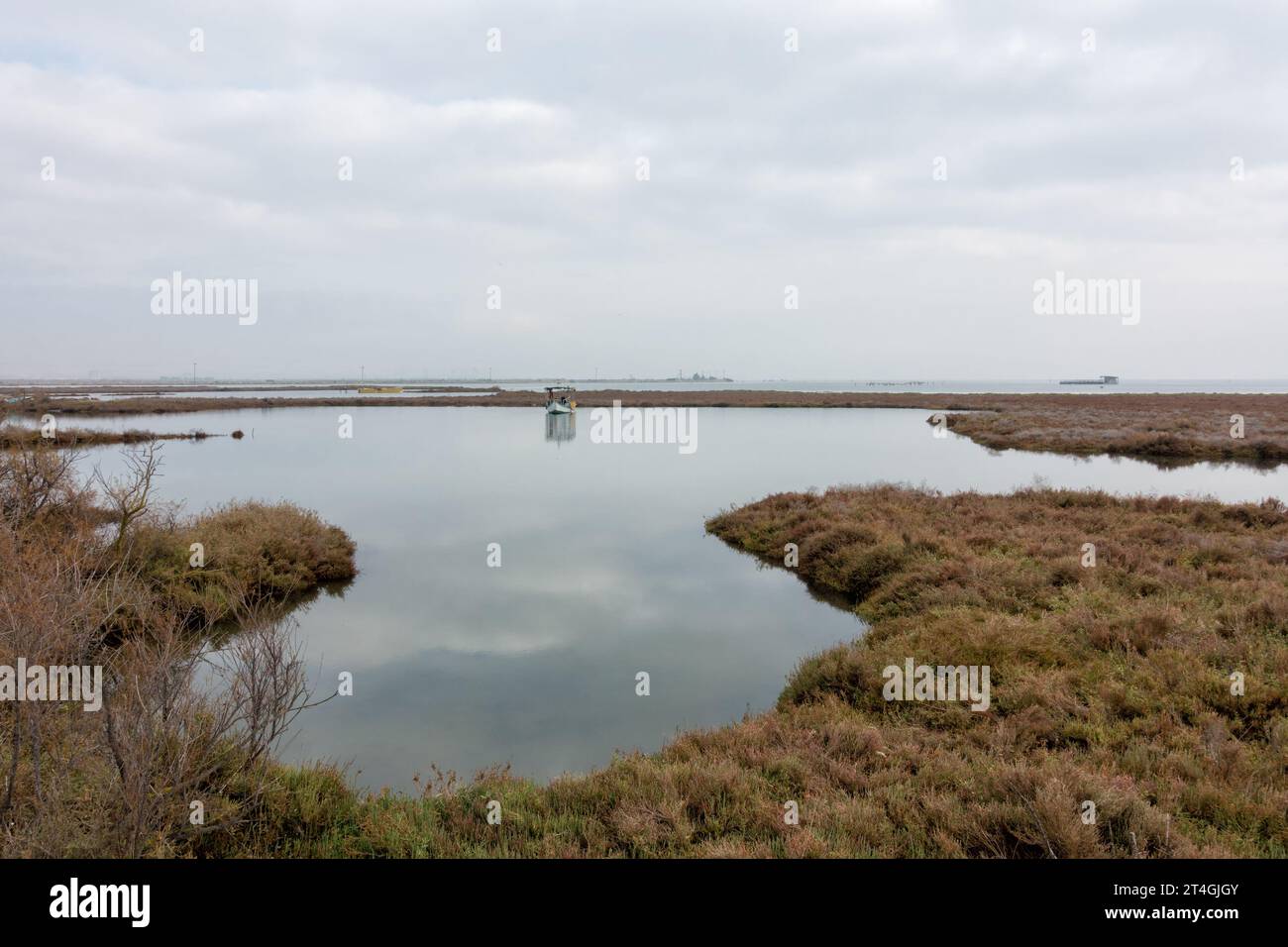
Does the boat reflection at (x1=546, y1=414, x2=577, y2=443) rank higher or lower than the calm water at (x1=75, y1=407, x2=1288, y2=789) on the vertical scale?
higher

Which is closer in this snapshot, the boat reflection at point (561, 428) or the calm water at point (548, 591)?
the calm water at point (548, 591)

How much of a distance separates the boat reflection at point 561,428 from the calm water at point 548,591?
11.7 m

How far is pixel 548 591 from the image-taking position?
15.5 m

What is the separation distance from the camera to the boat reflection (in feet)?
172

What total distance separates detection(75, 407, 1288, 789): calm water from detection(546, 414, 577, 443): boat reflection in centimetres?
1168

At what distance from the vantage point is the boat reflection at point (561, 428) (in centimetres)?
5244
